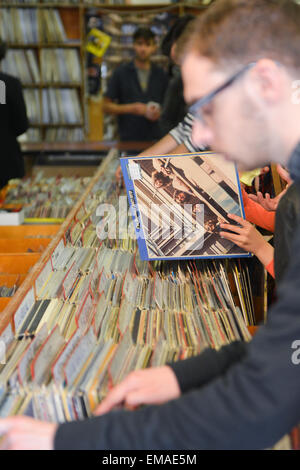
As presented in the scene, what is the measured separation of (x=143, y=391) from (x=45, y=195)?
2169 millimetres

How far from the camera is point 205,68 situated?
770mm

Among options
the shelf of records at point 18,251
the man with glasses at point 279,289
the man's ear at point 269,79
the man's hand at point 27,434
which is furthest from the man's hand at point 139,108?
the man's hand at point 27,434

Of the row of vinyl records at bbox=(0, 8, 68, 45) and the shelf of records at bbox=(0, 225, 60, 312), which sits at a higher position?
the row of vinyl records at bbox=(0, 8, 68, 45)

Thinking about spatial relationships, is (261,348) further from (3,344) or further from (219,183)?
(219,183)

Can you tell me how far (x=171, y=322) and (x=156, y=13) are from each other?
4.94 m

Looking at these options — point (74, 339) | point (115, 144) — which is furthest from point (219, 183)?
point (115, 144)

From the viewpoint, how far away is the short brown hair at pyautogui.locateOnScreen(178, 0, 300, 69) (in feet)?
2.39

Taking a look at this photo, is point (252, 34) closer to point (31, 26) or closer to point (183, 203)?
point (183, 203)

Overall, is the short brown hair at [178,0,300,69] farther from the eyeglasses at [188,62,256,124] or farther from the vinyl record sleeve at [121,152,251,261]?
the vinyl record sleeve at [121,152,251,261]

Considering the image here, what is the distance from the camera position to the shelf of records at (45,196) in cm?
253

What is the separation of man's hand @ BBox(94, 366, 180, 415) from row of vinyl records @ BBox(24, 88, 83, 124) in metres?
5.14

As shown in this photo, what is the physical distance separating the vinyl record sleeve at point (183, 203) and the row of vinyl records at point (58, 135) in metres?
4.36

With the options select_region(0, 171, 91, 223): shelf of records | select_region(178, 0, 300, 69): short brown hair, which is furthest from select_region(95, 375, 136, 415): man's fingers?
select_region(0, 171, 91, 223): shelf of records
